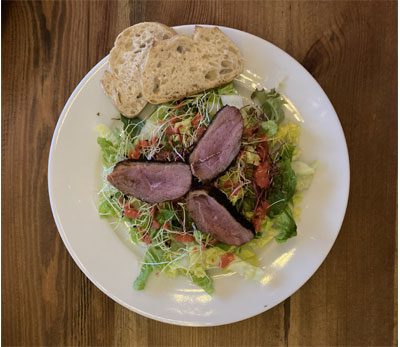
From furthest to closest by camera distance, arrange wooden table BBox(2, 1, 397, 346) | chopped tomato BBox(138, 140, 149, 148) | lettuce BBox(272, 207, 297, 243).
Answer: wooden table BBox(2, 1, 397, 346) → chopped tomato BBox(138, 140, 149, 148) → lettuce BBox(272, 207, 297, 243)

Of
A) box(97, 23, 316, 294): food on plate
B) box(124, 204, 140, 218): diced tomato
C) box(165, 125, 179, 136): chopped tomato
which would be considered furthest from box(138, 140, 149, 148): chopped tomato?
box(124, 204, 140, 218): diced tomato

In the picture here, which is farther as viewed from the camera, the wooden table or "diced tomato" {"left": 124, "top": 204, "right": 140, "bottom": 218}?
the wooden table

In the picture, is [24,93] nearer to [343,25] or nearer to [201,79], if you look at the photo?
[201,79]

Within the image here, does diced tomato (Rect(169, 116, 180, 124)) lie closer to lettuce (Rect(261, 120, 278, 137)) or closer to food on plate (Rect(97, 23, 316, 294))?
food on plate (Rect(97, 23, 316, 294))

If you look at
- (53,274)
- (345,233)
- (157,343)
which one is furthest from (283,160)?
(53,274)

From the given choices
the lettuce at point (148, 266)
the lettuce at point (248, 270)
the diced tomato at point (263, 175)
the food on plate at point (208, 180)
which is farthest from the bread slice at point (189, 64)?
the lettuce at point (248, 270)

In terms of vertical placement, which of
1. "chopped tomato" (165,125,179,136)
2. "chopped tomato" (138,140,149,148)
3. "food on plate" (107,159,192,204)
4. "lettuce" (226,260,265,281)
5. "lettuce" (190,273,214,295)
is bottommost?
"lettuce" (190,273,214,295)

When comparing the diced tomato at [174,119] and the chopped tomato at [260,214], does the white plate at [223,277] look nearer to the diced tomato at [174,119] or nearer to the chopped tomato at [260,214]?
the chopped tomato at [260,214]

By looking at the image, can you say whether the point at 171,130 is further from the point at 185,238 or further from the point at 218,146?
the point at 185,238

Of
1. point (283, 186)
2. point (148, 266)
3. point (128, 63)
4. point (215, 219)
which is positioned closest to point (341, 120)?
point (283, 186)
